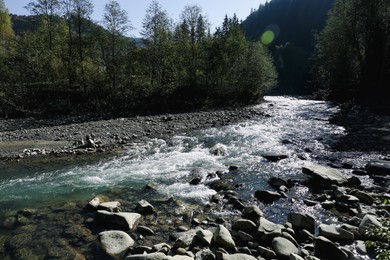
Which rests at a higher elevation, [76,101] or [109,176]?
[76,101]

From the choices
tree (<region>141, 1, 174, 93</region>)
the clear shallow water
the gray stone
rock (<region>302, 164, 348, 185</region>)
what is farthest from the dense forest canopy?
the gray stone

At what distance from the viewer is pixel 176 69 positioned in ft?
153

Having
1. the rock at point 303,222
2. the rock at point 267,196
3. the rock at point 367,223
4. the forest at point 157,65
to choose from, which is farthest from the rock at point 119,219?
the forest at point 157,65

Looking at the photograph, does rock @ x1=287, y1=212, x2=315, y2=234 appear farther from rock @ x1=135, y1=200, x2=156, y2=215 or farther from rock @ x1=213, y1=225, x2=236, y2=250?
rock @ x1=135, y1=200, x2=156, y2=215

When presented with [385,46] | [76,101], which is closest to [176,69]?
[76,101]

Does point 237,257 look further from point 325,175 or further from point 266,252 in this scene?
point 325,175

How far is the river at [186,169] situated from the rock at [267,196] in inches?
13.5

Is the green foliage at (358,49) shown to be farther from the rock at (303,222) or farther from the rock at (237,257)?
the rock at (237,257)

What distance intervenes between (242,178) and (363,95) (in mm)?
33819

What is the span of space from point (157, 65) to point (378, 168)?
38.9 m

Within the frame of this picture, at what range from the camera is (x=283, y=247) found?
26.6 feet

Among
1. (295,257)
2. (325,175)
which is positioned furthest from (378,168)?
(295,257)

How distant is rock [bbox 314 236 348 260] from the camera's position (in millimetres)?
7828

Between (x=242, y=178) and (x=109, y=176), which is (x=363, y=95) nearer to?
(x=242, y=178)
